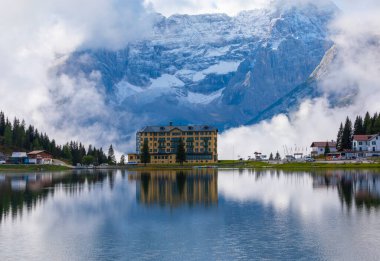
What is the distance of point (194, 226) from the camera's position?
192ft

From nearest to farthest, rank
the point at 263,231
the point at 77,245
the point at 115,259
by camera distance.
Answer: the point at 115,259, the point at 77,245, the point at 263,231

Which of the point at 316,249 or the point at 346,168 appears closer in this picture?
the point at 316,249

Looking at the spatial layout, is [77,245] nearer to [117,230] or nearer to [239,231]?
[117,230]

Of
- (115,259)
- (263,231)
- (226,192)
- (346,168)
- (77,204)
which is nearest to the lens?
(115,259)

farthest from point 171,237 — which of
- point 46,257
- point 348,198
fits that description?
point 348,198

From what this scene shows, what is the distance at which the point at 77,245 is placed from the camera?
164 ft

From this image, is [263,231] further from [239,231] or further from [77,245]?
[77,245]

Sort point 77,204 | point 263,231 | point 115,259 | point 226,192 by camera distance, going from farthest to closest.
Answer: point 226,192, point 77,204, point 263,231, point 115,259

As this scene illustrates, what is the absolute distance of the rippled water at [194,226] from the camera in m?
46.5

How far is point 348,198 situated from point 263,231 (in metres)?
30.2

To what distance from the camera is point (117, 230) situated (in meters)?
57.1

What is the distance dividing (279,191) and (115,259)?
56.8m

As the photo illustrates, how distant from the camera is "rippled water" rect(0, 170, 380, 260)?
4653cm

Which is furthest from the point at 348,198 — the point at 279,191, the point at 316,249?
the point at 316,249
